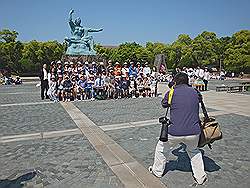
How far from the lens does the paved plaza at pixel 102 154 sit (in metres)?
4.30

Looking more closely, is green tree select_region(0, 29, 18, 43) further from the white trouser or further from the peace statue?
the white trouser

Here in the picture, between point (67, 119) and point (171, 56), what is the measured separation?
5985 cm

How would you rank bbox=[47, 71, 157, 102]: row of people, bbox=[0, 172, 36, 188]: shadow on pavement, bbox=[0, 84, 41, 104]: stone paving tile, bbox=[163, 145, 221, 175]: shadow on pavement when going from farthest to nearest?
1. bbox=[0, 84, 41, 104]: stone paving tile
2. bbox=[47, 71, 157, 102]: row of people
3. bbox=[163, 145, 221, 175]: shadow on pavement
4. bbox=[0, 172, 36, 188]: shadow on pavement

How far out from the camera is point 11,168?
4.85m

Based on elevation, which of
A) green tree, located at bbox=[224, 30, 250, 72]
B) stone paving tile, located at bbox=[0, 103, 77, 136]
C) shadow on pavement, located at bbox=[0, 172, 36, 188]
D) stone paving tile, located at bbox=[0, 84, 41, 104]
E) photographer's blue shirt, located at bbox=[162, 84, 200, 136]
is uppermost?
green tree, located at bbox=[224, 30, 250, 72]

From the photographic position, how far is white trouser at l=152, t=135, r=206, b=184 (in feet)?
13.4

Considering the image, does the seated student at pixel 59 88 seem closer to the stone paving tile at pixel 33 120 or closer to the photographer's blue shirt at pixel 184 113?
the stone paving tile at pixel 33 120

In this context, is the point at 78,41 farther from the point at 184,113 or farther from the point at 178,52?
the point at 178,52

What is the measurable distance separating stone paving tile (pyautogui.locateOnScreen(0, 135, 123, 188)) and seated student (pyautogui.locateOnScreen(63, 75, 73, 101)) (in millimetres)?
7806

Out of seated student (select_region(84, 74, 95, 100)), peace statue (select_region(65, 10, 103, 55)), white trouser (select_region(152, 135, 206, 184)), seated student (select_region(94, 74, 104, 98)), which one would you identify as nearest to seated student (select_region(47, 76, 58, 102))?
seated student (select_region(84, 74, 95, 100))

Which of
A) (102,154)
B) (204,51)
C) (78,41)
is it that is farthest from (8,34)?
(102,154)

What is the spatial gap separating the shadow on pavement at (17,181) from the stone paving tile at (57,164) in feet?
0.06

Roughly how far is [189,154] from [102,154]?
76.7 inches

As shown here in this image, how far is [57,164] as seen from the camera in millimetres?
4996
